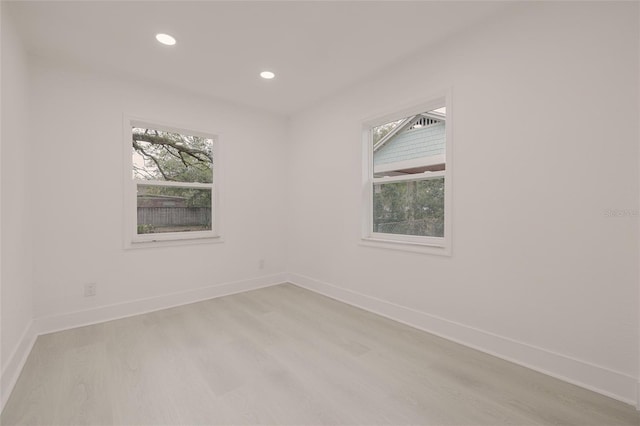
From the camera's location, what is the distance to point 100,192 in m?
2.88

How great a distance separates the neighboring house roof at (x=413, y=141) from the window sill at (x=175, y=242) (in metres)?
2.19

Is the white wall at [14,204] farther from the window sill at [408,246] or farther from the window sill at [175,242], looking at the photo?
the window sill at [408,246]

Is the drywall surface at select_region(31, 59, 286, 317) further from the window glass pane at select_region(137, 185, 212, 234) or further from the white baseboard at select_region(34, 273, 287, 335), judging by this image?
the window glass pane at select_region(137, 185, 212, 234)

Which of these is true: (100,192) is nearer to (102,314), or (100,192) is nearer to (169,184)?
(169,184)

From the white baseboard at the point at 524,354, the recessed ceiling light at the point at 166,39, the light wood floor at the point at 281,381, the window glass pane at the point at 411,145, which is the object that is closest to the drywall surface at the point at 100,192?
the light wood floor at the point at 281,381

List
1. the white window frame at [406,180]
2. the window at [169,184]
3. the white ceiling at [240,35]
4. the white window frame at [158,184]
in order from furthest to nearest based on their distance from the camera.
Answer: the window at [169,184], the white window frame at [158,184], the white window frame at [406,180], the white ceiling at [240,35]

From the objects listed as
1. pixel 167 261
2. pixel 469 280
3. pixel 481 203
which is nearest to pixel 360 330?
pixel 469 280

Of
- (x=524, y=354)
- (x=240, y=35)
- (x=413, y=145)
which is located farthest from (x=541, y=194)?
(x=240, y=35)

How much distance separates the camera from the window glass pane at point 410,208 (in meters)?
2.66

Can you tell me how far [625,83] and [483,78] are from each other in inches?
32.1

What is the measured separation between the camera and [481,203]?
2256 millimetres

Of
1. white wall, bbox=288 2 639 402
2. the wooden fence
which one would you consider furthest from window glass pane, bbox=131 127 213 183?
white wall, bbox=288 2 639 402

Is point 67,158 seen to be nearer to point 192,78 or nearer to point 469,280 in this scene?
point 192,78

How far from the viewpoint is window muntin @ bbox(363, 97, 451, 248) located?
263cm
